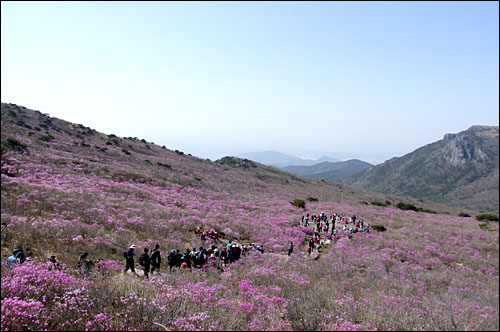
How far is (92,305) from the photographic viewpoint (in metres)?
6.00

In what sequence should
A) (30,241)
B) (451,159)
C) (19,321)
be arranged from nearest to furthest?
(19,321) < (30,241) < (451,159)

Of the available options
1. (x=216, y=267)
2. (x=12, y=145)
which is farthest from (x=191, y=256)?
(x=12, y=145)

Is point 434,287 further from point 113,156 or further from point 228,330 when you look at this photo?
point 113,156

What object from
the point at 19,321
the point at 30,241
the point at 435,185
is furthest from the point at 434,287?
the point at 435,185

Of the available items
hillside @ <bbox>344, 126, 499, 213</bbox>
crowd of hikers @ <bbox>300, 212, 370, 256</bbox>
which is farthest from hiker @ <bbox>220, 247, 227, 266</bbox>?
hillside @ <bbox>344, 126, 499, 213</bbox>

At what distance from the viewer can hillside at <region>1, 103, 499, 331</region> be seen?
6289 millimetres

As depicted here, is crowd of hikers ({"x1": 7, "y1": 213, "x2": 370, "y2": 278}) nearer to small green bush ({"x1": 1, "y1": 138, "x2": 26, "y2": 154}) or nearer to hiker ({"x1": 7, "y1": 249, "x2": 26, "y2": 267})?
hiker ({"x1": 7, "y1": 249, "x2": 26, "y2": 267})

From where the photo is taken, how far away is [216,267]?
44.6 feet

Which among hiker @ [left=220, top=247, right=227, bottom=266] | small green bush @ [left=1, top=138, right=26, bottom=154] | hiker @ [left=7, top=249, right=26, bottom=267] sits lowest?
hiker @ [left=220, top=247, right=227, bottom=266]

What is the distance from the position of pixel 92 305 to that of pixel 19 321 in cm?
123

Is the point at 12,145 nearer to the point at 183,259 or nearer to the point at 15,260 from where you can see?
the point at 15,260

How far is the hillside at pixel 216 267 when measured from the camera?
6.29m

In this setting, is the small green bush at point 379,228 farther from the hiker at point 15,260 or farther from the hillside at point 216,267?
the hiker at point 15,260

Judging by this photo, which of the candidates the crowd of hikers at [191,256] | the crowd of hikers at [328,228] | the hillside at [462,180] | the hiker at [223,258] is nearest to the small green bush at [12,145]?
the crowd of hikers at [191,256]
